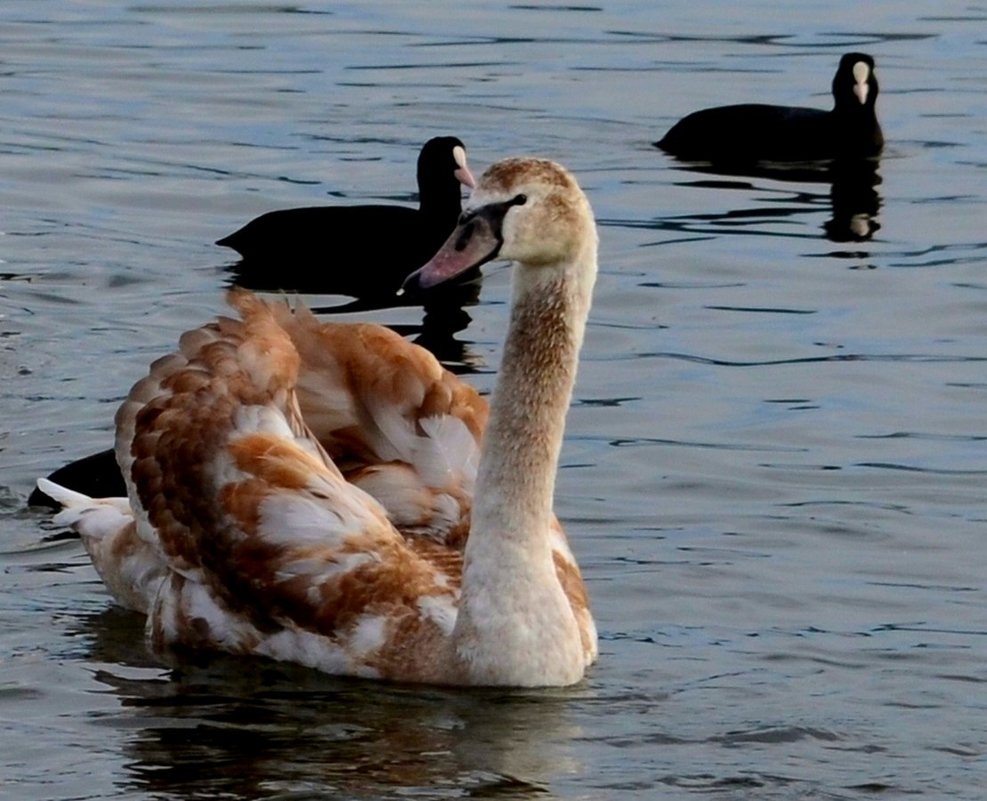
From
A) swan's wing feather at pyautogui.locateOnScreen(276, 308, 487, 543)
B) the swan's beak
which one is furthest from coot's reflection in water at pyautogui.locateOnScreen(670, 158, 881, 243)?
the swan's beak

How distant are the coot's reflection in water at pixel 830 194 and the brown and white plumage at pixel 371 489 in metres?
8.49

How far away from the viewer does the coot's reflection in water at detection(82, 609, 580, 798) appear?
28.8 feet

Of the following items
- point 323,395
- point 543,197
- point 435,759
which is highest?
point 543,197

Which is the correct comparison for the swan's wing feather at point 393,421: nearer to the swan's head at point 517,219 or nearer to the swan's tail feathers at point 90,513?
the swan's tail feathers at point 90,513

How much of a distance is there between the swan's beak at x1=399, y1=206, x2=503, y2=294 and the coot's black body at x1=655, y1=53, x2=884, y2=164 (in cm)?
1197

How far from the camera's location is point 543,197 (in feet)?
30.2

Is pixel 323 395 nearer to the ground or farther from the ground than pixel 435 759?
farther from the ground

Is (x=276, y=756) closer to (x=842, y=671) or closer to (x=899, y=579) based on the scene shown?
(x=842, y=671)

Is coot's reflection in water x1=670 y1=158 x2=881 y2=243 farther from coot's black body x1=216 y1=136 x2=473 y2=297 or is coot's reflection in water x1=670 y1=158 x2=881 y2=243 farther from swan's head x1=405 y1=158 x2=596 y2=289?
swan's head x1=405 y1=158 x2=596 y2=289

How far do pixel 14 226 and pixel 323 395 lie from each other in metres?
8.29

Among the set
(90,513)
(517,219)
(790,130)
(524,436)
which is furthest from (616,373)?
(790,130)

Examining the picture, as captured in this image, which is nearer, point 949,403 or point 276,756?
point 276,756

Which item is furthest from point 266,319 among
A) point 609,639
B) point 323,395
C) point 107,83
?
point 107,83

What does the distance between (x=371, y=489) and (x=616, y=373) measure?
4.25 meters
